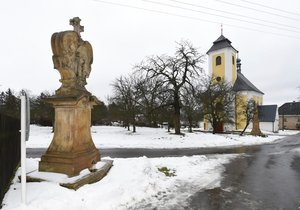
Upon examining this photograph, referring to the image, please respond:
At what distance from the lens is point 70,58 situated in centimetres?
815

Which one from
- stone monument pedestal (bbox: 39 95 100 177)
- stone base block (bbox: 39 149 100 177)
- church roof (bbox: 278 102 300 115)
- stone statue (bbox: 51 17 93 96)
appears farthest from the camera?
church roof (bbox: 278 102 300 115)

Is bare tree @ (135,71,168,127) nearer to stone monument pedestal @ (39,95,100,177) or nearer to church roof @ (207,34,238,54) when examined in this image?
stone monument pedestal @ (39,95,100,177)

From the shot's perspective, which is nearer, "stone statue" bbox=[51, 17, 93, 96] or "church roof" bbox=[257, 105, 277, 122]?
"stone statue" bbox=[51, 17, 93, 96]

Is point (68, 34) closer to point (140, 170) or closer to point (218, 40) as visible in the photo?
point (140, 170)

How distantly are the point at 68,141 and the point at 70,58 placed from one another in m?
2.26

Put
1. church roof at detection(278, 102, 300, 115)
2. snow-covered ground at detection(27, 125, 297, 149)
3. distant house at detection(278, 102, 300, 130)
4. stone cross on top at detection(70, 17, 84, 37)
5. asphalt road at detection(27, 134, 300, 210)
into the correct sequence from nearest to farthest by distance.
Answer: asphalt road at detection(27, 134, 300, 210) < stone cross on top at detection(70, 17, 84, 37) < snow-covered ground at detection(27, 125, 297, 149) < distant house at detection(278, 102, 300, 130) < church roof at detection(278, 102, 300, 115)

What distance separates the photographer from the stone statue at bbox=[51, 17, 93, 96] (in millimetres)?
7973

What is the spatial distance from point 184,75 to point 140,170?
21.5 m

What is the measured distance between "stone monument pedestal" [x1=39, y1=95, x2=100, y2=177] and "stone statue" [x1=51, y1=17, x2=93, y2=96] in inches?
12.2

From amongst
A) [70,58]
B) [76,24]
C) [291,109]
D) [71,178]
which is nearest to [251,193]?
[71,178]

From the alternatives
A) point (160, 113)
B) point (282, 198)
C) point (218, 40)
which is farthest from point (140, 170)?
point (218, 40)

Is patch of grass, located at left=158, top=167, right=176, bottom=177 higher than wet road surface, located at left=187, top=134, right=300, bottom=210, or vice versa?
patch of grass, located at left=158, top=167, right=176, bottom=177

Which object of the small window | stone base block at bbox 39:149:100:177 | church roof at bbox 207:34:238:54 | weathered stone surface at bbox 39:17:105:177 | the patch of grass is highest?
church roof at bbox 207:34:238:54

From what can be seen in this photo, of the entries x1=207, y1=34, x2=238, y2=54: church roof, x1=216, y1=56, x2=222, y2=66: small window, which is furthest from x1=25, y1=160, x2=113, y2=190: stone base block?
x1=207, y1=34, x2=238, y2=54: church roof
